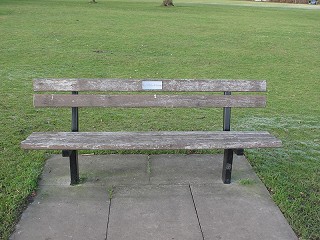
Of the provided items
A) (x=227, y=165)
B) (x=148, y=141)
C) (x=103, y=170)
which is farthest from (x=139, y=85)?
(x=227, y=165)

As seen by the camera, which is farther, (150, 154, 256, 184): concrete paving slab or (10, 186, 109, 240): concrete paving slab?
(150, 154, 256, 184): concrete paving slab

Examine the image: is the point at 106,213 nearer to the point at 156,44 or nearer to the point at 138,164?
the point at 138,164

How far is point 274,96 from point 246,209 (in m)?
4.56

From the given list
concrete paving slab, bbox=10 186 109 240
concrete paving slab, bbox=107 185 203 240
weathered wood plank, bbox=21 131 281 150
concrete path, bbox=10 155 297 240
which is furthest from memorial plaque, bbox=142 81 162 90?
concrete paving slab, bbox=10 186 109 240

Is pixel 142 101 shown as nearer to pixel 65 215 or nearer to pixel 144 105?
pixel 144 105

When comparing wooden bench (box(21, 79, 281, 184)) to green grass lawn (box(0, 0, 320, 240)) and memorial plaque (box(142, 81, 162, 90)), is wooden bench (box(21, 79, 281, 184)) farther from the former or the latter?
green grass lawn (box(0, 0, 320, 240))

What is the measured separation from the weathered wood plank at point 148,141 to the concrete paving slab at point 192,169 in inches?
17.7

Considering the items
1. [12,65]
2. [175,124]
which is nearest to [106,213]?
[175,124]

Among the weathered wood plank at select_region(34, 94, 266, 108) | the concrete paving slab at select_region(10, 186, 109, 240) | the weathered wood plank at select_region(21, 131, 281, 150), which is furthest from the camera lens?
the weathered wood plank at select_region(34, 94, 266, 108)

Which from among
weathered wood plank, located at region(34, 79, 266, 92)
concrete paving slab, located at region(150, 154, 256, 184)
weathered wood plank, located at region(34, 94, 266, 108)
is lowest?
concrete paving slab, located at region(150, 154, 256, 184)

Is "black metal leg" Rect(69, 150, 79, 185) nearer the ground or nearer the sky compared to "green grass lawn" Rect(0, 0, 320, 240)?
nearer the sky

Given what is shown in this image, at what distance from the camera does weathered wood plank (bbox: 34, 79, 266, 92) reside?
14.5 feet

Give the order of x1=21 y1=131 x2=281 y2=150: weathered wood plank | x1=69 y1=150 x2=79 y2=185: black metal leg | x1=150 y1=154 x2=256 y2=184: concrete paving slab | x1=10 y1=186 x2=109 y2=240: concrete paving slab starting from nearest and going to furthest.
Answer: x1=10 y1=186 x2=109 y2=240: concrete paving slab, x1=21 y1=131 x2=281 y2=150: weathered wood plank, x1=69 y1=150 x2=79 y2=185: black metal leg, x1=150 y1=154 x2=256 y2=184: concrete paving slab

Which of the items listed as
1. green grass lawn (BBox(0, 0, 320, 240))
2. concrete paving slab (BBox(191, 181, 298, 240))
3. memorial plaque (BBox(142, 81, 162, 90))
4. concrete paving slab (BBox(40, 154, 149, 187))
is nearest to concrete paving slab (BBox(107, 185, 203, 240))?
concrete paving slab (BBox(191, 181, 298, 240))
